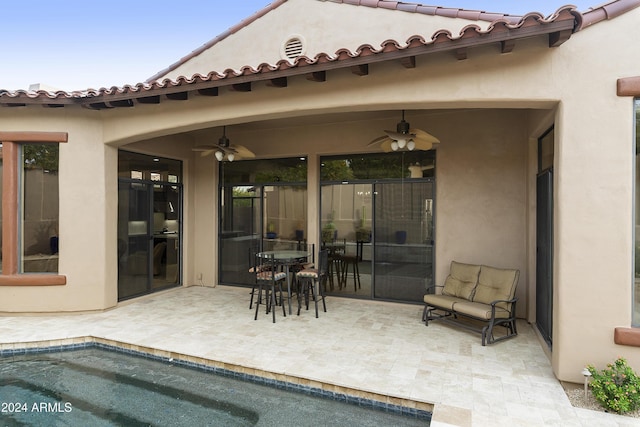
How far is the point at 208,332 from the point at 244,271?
10.5 feet

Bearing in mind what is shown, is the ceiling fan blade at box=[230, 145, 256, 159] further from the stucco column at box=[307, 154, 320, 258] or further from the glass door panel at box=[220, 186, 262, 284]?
the glass door panel at box=[220, 186, 262, 284]

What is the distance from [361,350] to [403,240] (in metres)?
2.84

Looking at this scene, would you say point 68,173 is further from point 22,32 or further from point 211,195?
point 22,32

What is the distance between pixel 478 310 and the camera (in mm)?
5172

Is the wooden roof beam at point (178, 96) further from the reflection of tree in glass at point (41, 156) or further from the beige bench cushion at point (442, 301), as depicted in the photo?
the beige bench cushion at point (442, 301)

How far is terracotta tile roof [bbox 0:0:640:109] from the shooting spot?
3.61 m

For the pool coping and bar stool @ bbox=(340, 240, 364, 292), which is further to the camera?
bar stool @ bbox=(340, 240, 364, 292)

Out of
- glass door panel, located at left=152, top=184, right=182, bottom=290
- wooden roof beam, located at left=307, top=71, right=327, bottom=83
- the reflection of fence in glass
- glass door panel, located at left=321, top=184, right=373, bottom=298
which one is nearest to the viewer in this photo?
wooden roof beam, located at left=307, top=71, right=327, bottom=83

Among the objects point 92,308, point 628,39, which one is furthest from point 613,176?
point 92,308

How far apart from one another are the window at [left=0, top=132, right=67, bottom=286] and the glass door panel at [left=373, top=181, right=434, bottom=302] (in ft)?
19.1

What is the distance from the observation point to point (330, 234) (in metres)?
7.77

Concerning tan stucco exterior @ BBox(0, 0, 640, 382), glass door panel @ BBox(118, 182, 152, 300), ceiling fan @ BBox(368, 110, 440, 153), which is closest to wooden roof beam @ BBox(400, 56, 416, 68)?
tan stucco exterior @ BBox(0, 0, 640, 382)

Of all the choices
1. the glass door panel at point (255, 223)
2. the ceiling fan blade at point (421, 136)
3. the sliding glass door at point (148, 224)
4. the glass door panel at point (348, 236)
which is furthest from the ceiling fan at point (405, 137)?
the sliding glass door at point (148, 224)

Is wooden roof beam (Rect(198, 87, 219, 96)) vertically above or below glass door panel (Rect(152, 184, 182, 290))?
above
